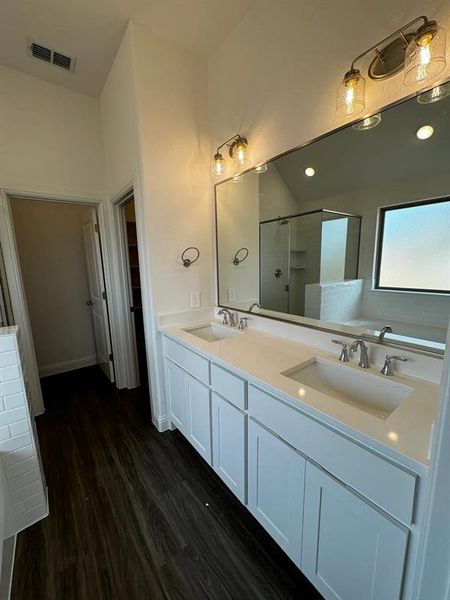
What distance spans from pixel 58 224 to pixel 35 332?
137cm

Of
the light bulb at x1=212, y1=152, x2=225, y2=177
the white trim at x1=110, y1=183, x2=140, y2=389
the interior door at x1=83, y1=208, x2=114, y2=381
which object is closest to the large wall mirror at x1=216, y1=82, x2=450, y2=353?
the light bulb at x1=212, y1=152, x2=225, y2=177

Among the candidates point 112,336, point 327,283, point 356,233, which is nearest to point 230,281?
point 327,283

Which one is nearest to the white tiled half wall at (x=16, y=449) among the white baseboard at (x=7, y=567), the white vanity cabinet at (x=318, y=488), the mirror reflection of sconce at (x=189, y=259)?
the white baseboard at (x=7, y=567)

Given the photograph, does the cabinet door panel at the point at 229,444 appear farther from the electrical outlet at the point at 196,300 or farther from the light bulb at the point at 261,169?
the light bulb at the point at 261,169

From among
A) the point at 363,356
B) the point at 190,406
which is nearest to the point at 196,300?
→ the point at 190,406

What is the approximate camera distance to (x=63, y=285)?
10.9 feet

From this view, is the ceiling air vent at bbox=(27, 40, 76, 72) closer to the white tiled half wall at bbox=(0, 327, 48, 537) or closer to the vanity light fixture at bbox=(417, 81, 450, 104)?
the white tiled half wall at bbox=(0, 327, 48, 537)

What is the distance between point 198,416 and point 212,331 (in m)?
0.73

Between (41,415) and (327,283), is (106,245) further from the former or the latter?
(327,283)

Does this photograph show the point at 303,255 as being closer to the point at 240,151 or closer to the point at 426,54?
the point at 240,151

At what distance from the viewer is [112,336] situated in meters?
2.88

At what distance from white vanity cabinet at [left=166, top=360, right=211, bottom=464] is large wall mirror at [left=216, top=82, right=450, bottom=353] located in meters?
0.74

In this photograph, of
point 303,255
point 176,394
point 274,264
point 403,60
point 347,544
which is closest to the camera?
point 347,544

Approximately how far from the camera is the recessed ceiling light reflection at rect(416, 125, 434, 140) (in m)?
1.07
